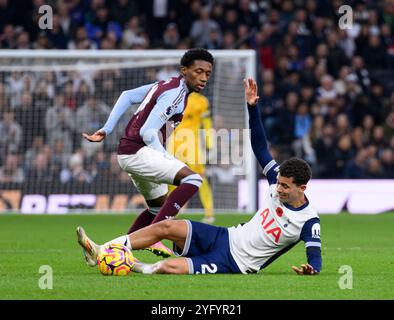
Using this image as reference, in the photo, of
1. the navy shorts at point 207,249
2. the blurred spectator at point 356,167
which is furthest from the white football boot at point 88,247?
the blurred spectator at point 356,167

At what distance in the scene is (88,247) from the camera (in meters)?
8.92

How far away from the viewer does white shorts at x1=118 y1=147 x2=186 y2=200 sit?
10.1 meters

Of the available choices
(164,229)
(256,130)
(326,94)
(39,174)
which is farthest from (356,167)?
(164,229)

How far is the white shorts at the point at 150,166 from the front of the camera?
396 inches

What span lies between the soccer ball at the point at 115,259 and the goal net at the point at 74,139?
408 inches

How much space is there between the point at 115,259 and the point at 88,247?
0.99 ft

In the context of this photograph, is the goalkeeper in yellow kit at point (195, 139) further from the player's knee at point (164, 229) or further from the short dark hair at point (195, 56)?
the player's knee at point (164, 229)

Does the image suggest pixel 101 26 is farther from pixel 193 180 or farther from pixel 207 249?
pixel 207 249

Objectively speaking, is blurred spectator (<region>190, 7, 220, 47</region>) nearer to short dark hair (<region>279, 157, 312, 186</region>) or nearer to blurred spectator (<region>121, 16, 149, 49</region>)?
blurred spectator (<region>121, 16, 149, 49</region>)

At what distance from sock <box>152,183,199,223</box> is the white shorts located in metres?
0.25
